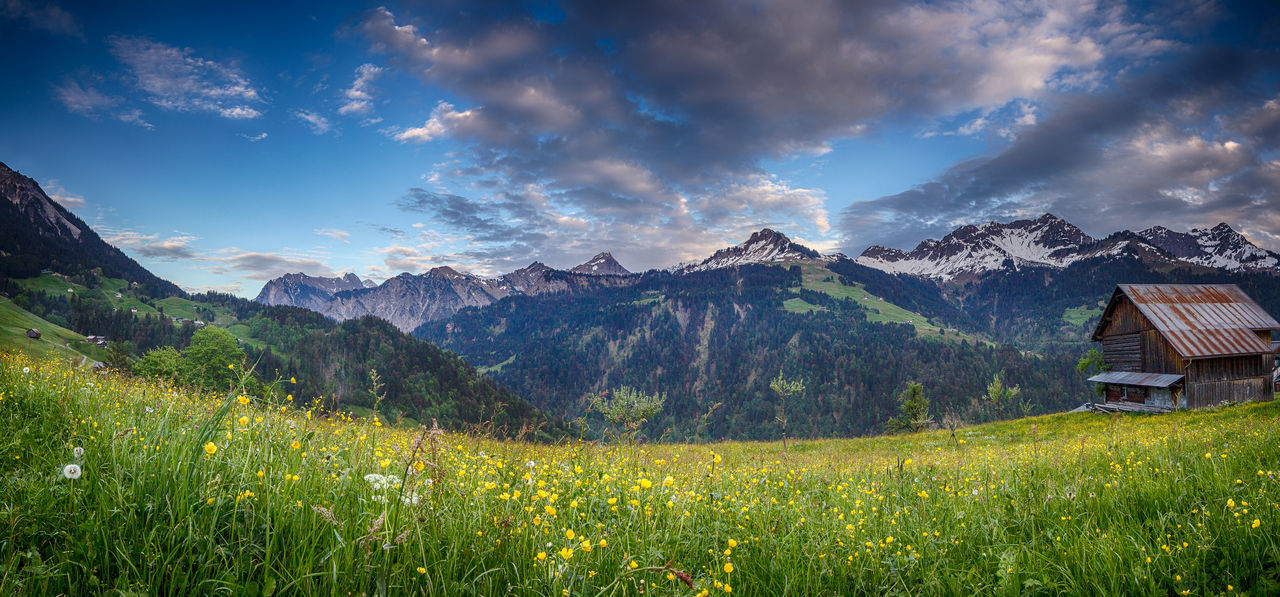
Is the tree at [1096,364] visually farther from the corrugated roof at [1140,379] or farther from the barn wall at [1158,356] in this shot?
the barn wall at [1158,356]

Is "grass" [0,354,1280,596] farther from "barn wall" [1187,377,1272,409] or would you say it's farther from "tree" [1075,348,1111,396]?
"tree" [1075,348,1111,396]

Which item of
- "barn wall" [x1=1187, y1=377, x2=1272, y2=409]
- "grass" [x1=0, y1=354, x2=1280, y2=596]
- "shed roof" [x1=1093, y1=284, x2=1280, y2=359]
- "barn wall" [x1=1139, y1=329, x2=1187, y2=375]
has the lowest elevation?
"barn wall" [x1=1187, y1=377, x2=1272, y2=409]

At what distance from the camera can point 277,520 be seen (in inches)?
105

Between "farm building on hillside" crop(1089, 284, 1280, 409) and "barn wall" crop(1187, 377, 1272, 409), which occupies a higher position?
"farm building on hillside" crop(1089, 284, 1280, 409)

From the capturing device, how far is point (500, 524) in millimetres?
3105

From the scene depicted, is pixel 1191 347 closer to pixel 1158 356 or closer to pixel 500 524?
pixel 1158 356

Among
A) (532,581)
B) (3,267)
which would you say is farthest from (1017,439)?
(3,267)

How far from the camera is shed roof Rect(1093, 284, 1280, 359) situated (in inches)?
1318

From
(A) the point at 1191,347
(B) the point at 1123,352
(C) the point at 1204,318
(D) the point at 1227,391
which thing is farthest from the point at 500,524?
(B) the point at 1123,352

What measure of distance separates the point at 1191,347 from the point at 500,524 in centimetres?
4921

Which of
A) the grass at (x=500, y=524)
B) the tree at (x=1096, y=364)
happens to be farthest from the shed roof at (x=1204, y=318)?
the grass at (x=500, y=524)

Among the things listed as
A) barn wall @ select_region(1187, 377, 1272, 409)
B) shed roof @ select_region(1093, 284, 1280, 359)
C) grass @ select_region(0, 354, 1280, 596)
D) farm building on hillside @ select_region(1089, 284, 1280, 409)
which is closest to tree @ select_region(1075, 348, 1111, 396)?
farm building on hillside @ select_region(1089, 284, 1280, 409)

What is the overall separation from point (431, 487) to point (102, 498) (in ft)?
5.43

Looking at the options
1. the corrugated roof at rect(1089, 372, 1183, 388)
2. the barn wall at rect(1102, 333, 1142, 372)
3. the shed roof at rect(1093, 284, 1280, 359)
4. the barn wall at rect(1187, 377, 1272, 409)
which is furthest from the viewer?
the barn wall at rect(1102, 333, 1142, 372)
